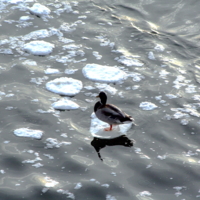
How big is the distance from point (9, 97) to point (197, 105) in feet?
12.3

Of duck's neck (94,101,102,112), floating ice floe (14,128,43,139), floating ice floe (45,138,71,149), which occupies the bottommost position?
floating ice floe (45,138,71,149)

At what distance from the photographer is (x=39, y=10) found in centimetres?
1035

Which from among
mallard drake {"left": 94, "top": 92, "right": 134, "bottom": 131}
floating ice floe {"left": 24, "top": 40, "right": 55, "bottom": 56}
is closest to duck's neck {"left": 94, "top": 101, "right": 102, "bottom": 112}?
mallard drake {"left": 94, "top": 92, "right": 134, "bottom": 131}

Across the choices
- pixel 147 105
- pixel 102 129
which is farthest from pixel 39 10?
pixel 102 129

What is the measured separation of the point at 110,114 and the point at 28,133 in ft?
4.81

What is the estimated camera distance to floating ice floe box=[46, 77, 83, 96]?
7.30 m

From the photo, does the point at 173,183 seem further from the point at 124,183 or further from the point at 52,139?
the point at 52,139

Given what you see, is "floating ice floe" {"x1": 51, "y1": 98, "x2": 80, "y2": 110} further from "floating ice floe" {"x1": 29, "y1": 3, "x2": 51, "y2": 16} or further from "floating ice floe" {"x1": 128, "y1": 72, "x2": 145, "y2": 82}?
"floating ice floe" {"x1": 29, "y1": 3, "x2": 51, "y2": 16}

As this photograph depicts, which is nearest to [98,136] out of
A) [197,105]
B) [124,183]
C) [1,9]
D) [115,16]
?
[124,183]

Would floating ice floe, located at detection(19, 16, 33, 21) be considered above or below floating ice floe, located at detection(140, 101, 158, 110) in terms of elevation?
above

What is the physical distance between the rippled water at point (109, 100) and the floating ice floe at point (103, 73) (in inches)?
5.9

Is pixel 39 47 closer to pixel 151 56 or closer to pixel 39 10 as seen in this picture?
pixel 39 10

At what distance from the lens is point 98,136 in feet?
20.7

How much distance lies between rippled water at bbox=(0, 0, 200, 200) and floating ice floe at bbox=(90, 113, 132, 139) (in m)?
0.10
